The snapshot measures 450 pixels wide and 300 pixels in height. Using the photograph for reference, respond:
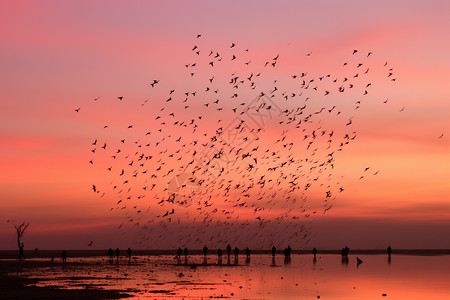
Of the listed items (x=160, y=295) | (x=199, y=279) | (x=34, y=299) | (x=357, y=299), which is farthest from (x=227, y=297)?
(x=199, y=279)

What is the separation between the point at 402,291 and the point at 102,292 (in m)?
22.4

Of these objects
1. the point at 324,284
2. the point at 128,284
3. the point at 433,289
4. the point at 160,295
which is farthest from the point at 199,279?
the point at 433,289

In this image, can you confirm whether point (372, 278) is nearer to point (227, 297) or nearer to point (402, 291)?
point (402, 291)

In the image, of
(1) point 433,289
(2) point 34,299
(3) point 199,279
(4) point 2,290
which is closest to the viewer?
(2) point 34,299

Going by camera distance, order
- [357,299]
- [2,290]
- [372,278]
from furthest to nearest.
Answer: [372,278], [2,290], [357,299]

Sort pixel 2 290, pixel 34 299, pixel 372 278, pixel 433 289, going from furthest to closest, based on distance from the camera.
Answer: pixel 372 278, pixel 433 289, pixel 2 290, pixel 34 299

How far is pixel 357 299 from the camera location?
41719 mm

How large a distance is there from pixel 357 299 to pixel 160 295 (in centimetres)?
1323

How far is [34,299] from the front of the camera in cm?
3912

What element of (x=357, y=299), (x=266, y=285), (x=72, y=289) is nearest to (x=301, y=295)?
(x=357, y=299)

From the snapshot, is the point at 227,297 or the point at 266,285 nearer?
the point at 227,297

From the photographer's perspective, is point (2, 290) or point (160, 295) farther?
point (2, 290)

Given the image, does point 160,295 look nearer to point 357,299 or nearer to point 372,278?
point 357,299

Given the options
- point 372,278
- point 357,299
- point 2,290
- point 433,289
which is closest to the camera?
point 357,299
